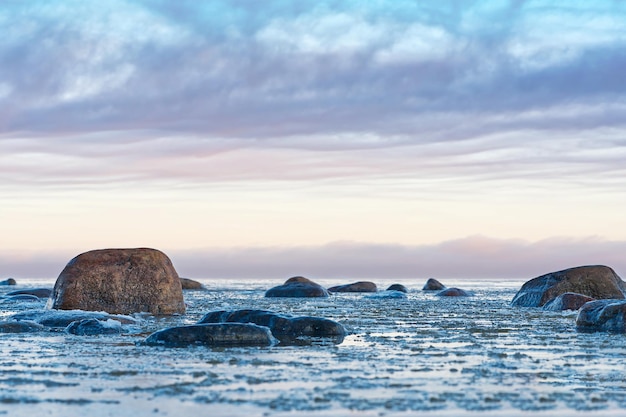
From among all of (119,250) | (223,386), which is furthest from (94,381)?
(119,250)

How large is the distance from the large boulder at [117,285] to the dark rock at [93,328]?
6.67 meters

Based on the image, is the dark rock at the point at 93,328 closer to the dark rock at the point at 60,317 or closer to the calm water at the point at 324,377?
the calm water at the point at 324,377

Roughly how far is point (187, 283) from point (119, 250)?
30.2m

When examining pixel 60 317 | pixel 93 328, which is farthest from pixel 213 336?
pixel 60 317

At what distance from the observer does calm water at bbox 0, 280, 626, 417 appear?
735cm

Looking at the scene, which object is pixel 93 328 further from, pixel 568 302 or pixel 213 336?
pixel 568 302

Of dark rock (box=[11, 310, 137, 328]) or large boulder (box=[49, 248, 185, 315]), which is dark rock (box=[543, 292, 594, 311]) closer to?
large boulder (box=[49, 248, 185, 315])

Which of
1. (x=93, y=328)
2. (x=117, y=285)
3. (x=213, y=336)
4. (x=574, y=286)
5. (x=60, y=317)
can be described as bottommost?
(x=213, y=336)

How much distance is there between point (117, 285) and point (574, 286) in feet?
45.5

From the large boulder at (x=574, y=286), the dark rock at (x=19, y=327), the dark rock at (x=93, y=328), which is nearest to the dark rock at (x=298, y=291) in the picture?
the large boulder at (x=574, y=286)

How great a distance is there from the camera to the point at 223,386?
8414 millimetres

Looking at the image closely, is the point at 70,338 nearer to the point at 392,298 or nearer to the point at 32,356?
the point at 32,356

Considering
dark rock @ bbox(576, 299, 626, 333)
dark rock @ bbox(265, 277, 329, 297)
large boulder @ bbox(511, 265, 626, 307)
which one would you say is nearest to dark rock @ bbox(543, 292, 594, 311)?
large boulder @ bbox(511, 265, 626, 307)

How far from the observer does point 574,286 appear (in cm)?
2762
